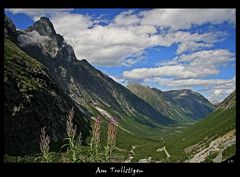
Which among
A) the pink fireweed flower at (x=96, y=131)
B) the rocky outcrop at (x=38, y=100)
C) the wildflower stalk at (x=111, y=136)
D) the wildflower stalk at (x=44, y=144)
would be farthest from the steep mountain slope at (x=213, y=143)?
the rocky outcrop at (x=38, y=100)

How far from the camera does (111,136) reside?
376 inches

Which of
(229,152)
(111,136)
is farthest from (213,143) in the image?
(111,136)

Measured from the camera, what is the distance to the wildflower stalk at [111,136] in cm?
932

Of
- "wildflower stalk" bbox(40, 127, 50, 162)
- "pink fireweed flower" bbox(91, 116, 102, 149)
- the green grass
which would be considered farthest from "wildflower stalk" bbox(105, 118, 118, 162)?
the green grass

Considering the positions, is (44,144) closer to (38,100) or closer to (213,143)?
(213,143)

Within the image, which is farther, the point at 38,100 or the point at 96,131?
the point at 38,100

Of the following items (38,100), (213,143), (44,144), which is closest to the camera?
(44,144)

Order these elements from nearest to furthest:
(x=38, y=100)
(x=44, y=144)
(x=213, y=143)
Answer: (x=44, y=144)
(x=213, y=143)
(x=38, y=100)

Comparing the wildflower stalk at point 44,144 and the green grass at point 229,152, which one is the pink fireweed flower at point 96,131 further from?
the green grass at point 229,152

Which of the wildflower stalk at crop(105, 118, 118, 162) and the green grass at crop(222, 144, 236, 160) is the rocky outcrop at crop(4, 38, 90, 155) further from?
the green grass at crop(222, 144, 236, 160)

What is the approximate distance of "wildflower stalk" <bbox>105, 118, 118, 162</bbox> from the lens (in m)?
9.32
